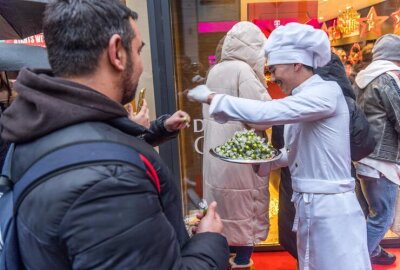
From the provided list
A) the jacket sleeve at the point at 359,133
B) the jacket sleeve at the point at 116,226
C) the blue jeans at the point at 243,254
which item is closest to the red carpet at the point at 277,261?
the blue jeans at the point at 243,254

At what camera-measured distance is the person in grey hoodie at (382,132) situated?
8.75ft

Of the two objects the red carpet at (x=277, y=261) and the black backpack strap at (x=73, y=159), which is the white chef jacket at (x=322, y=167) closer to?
the black backpack strap at (x=73, y=159)

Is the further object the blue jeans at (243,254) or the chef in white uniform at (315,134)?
the blue jeans at (243,254)

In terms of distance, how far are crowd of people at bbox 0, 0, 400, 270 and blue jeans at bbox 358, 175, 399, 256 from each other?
77 centimetres

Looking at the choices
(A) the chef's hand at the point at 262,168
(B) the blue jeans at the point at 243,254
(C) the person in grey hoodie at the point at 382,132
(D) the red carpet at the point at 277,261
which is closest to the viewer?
(A) the chef's hand at the point at 262,168

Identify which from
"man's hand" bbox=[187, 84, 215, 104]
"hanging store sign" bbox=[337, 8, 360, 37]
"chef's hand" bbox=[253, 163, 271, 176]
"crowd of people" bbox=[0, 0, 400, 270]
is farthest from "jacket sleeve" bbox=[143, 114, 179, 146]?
"hanging store sign" bbox=[337, 8, 360, 37]

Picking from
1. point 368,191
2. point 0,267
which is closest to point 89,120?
point 0,267

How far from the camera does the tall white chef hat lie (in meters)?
1.76

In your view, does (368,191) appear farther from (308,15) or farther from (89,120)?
(89,120)

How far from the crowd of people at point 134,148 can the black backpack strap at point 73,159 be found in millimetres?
14

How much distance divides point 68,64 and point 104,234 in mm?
448

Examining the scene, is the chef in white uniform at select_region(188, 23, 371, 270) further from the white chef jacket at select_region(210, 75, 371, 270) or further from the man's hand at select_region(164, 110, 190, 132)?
the man's hand at select_region(164, 110, 190, 132)

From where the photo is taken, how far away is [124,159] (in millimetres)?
843

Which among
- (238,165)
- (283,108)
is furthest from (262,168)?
(283,108)
